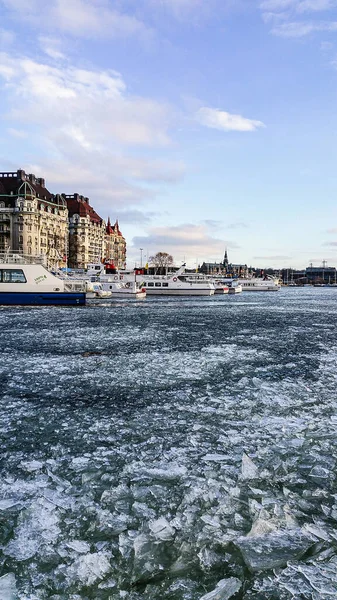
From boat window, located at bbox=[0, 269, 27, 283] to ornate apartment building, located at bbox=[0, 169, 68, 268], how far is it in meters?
72.7

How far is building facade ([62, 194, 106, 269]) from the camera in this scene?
134m

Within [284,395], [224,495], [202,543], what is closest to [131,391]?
[284,395]

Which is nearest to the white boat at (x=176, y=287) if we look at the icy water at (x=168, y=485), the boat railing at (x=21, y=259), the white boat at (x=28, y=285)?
the boat railing at (x=21, y=259)

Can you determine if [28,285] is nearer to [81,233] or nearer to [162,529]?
[162,529]

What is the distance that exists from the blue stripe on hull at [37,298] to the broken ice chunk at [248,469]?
102 feet

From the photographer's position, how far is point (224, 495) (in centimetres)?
440

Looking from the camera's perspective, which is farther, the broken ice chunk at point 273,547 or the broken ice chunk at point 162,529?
the broken ice chunk at point 162,529

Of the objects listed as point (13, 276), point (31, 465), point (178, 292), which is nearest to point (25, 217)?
point (178, 292)

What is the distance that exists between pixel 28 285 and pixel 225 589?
33279 millimetres

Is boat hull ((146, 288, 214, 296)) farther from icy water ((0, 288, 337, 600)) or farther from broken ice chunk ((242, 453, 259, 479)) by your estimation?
broken ice chunk ((242, 453, 259, 479))

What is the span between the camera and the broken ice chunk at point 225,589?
295cm

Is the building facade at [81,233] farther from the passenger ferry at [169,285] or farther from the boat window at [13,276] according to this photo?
the boat window at [13,276]

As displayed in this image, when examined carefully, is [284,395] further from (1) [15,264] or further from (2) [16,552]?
(1) [15,264]

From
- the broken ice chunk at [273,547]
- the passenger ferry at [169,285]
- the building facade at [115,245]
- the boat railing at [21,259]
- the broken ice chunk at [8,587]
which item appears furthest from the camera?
the building facade at [115,245]
